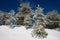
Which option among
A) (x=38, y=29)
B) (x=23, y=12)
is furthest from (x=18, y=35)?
(x=23, y=12)

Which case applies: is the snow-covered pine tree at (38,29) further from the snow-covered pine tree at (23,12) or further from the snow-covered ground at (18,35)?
the snow-covered pine tree at (23,12)

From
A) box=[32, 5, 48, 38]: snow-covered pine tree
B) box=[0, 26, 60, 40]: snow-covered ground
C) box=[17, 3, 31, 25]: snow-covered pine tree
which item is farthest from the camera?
box=[17, 3, 31, 25]: snow-covered pine tree

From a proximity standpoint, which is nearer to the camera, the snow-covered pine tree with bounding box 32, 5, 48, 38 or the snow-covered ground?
the snow-covered pine tree with bounding box 32, 5, 48, 38

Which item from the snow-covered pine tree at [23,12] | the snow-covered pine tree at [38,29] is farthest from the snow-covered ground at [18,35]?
the snow-covered pine tree at [23,12]

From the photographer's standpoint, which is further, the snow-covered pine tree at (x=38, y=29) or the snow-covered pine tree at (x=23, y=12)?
the snow-covered pine tree at (x=23, y=12)

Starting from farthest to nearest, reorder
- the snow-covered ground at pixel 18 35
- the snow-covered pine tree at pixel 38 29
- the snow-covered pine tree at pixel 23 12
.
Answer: the snow-covered pine tree at pixel 23 12 < the snow-covered ground at pixel 18 35 < the snow-covered pine tree at pixel 38 29

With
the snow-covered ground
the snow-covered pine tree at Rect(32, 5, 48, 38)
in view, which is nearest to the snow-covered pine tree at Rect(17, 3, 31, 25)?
the snow-covered ground

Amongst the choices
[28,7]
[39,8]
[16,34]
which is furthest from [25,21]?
[39,8]

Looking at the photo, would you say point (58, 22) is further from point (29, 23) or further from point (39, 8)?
point (39, 8)

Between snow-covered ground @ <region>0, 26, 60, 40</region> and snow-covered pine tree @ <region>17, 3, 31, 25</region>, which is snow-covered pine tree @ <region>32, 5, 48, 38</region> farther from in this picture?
snow-covered pine tree @ <region>17, 3, 31, 25</region>

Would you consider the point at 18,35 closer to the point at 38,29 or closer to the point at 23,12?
the point at 38,29

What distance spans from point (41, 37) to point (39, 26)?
4.47ft

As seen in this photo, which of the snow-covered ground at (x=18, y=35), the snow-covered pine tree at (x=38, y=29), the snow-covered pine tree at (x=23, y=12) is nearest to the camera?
the snow-covered pine tree at (x=38, y=29)

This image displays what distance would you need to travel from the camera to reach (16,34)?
2441cm
